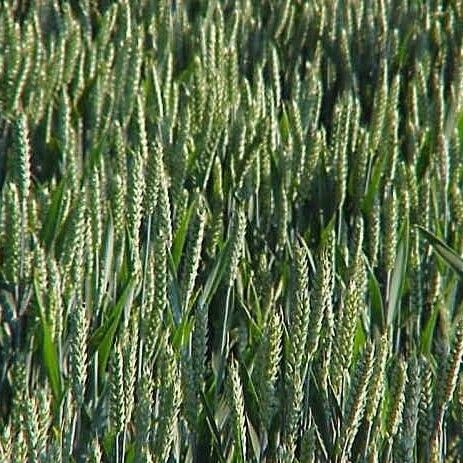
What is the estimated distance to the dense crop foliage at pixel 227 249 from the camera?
3.13ft

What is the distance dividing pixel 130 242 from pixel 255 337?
6.5 inches

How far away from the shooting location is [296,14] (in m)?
2.27

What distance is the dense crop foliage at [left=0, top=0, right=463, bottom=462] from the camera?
95 cm

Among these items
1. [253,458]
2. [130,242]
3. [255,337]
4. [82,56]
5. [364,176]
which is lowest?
[253,458]

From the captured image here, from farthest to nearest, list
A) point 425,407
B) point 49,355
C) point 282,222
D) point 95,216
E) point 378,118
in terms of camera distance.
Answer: point 378,118
point 282,222
point 95,216
point 49,355
point 425,407

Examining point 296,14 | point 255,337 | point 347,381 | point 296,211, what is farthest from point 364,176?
point 296,14

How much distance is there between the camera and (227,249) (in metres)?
1.17

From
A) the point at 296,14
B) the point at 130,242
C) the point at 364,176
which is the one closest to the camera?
the point at 130,242

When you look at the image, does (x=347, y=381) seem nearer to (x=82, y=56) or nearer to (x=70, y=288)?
(x=70, y=288)

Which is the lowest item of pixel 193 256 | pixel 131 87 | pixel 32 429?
pixel 32 429

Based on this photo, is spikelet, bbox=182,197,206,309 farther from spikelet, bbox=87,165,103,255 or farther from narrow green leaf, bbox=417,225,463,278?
narrow green leaf, bbox=417,225,463,278

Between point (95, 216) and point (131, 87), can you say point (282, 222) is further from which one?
point (131, 87)

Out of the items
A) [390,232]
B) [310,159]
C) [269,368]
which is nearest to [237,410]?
[269,368]

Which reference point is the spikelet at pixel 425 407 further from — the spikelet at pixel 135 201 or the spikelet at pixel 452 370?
the spikelet at pixel 135 201
